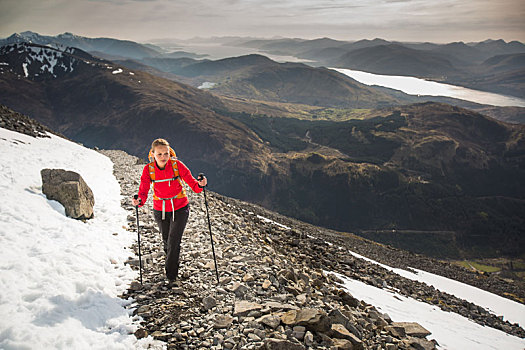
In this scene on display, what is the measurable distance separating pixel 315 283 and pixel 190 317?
6.22 meters

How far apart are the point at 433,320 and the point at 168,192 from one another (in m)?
15.9

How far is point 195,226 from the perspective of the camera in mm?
13703

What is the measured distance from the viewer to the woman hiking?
322 inches

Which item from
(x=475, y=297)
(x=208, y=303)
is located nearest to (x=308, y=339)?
(x=208, y=303)

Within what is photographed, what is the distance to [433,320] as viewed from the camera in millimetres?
15766

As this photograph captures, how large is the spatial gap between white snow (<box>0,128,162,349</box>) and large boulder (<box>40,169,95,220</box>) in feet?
1.09

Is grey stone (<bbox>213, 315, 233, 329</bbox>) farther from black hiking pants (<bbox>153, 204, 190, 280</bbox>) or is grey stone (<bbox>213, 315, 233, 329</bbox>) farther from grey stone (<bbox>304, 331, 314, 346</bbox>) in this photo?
black hiking pants (<bbox>153, 204, 190, 280</bbox>)

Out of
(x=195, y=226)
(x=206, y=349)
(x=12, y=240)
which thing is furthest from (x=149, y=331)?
(x=195, y=226)

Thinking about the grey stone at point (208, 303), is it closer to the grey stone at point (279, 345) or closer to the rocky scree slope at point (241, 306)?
the rocky scree slope at point (241, 306)

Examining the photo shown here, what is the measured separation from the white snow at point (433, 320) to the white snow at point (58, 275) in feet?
36.3

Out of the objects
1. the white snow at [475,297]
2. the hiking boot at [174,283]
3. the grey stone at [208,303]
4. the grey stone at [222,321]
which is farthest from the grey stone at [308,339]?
the white snow at [475,297]

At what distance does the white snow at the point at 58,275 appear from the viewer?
593 cm

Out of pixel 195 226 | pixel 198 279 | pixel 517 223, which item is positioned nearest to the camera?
pixel 198 279

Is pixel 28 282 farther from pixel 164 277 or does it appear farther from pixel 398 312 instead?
pixel 398 312
